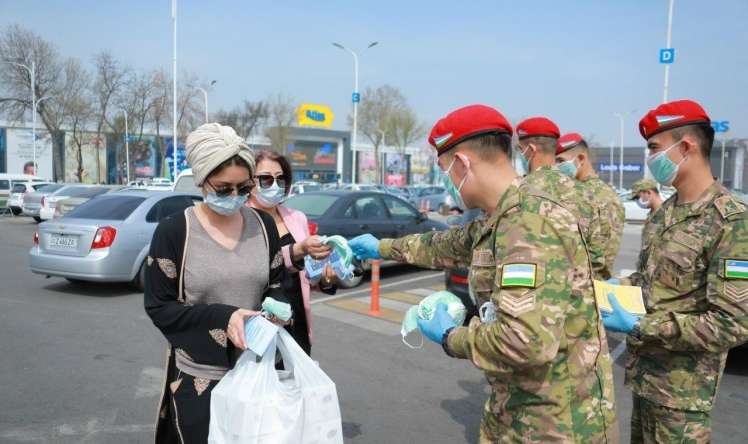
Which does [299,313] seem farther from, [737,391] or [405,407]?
[737,391]

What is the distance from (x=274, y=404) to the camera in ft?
6.10

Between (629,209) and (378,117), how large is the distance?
105ft

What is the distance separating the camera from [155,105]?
130ft

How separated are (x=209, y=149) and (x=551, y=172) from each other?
280 cm

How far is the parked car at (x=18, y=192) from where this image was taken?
2301 cm

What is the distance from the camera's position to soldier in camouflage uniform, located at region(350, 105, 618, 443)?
158cm

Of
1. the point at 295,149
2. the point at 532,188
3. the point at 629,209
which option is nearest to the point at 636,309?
the point at 532,188

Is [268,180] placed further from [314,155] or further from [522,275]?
[314,155]

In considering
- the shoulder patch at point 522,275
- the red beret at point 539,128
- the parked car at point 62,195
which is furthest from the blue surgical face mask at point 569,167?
the parked car at point 62,195

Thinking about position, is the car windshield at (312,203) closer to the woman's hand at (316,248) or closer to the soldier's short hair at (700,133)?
the woman's hand at (316,248)

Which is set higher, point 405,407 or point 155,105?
point 155,105

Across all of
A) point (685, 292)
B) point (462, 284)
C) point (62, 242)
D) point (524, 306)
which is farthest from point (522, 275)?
point (62, 242)

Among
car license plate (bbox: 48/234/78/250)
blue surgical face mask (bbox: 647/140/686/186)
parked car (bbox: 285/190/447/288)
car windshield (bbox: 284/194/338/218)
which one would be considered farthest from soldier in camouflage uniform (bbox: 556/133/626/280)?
car license plate (bbox: 48/234/78/250)

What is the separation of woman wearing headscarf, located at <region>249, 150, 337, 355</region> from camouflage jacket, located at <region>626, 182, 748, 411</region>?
155 centimetres
